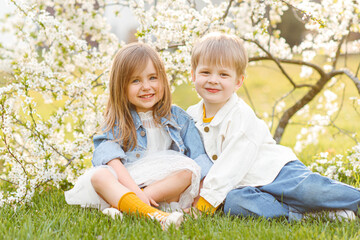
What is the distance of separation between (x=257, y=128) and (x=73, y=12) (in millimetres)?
2434

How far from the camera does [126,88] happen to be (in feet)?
9.04

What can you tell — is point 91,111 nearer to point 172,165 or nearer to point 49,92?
point 49,92

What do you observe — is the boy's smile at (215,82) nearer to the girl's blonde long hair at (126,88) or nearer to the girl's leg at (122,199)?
the girl's blonde long hair at (126,88)

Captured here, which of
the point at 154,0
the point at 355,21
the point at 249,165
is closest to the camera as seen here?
the point at 249,165

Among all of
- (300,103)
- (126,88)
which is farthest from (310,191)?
(300,103)

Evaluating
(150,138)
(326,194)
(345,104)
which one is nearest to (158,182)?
(150,138)

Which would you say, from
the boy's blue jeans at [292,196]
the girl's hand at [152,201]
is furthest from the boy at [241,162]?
the girl's hand at [152,201]

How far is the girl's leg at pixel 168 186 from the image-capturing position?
8.24 feet

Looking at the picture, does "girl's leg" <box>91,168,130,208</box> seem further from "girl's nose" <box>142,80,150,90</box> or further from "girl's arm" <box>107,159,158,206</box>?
"girl's nose" <box>142,80,150,90</box>

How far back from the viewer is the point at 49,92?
337 cm

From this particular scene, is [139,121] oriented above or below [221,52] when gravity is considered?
below

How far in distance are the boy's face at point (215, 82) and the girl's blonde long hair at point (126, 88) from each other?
0.88 ft

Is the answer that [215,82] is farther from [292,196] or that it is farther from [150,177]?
[292,196]

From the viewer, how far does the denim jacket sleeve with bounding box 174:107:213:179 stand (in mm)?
2645
